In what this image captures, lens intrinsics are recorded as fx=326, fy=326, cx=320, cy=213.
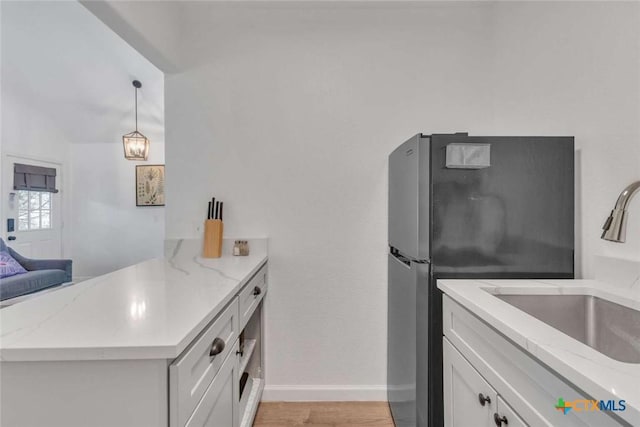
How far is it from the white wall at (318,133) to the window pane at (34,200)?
4.41 metres

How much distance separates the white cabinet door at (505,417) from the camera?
0.79 m

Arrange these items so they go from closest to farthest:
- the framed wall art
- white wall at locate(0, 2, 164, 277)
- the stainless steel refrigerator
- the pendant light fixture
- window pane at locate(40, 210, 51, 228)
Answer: the stainless steel refrigerator, white wall at locate(0, 2, 164, 277), the pendant light fixture, window pane at locate(40, 210, 51, 228), the framed wall art

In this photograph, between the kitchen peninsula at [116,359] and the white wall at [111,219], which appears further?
the white wall at [111,219]

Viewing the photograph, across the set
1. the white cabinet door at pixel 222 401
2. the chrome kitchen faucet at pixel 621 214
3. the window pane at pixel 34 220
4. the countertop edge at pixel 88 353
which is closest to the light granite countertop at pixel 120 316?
the countertop edge at pixel 88 353

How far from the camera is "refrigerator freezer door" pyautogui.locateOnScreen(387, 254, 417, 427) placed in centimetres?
146

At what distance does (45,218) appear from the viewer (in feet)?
17.0

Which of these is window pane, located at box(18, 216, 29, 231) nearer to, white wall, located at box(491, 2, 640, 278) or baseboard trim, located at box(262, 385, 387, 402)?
baseboard trim, located at box(262, 385, 387, 402)

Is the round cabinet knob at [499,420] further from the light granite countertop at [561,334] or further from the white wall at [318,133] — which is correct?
the white wall at [318,133]

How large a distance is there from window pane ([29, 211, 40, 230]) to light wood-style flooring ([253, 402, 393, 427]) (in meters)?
5.05

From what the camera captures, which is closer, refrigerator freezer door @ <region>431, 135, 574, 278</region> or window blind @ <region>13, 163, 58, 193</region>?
refrigerator freezer door @ <region>431, 135, 574, 278</region>

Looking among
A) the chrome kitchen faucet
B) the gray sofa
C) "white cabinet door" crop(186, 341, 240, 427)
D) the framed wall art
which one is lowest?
the gray sofa

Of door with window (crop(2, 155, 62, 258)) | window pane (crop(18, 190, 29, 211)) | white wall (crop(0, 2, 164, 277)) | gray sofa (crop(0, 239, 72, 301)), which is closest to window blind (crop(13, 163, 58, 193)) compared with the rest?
door with window (crop(2, 155, 62, 258))

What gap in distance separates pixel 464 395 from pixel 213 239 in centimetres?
149

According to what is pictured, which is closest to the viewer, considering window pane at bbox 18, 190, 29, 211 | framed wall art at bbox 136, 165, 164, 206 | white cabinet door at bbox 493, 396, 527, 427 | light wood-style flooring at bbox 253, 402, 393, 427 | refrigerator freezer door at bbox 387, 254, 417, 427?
white cabinet door at bbox 493, 396, 527, 427
